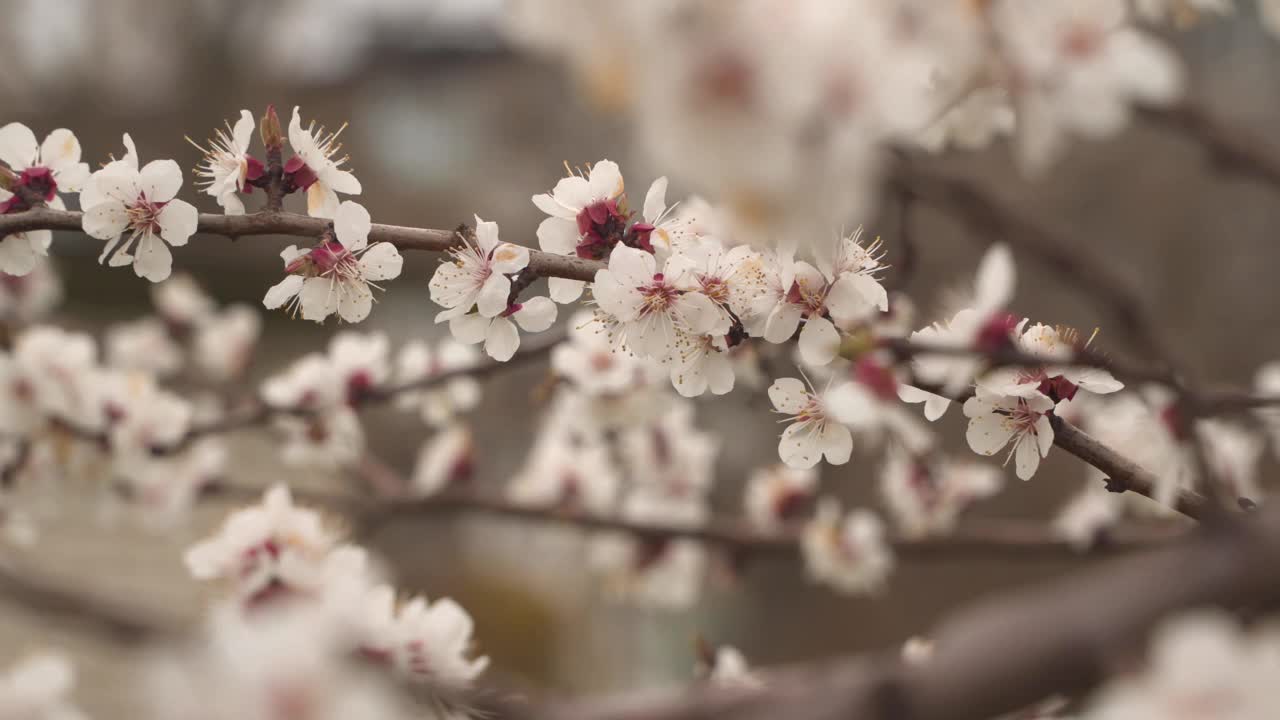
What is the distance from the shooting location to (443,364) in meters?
1.23

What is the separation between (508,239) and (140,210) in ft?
9.39

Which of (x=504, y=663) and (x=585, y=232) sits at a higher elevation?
(x=504, y=663)

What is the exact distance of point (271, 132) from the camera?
711mm

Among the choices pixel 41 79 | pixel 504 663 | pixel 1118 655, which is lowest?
pixel 1118 655

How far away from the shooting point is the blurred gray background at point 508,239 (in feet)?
7.30

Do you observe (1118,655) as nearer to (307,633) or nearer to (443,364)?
(307,633)

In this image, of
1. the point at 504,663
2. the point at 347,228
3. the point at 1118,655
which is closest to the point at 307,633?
the point at 1118,655

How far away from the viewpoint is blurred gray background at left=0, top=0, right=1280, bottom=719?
2.23m

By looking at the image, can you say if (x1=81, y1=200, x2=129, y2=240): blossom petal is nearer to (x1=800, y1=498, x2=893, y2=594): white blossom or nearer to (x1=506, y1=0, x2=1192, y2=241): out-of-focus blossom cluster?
(x1=506, y1=0, x2=1192, y2=241): out-of-focus blossom cluster

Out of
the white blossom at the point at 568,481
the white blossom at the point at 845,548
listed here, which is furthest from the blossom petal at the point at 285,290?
the white blossom at the point at 845,548

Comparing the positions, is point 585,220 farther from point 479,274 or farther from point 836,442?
point 836,442

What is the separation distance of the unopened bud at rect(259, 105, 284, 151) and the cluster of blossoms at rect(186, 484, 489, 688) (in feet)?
0.84

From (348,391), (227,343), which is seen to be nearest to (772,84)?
(348,391)

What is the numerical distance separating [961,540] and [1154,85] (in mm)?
804
